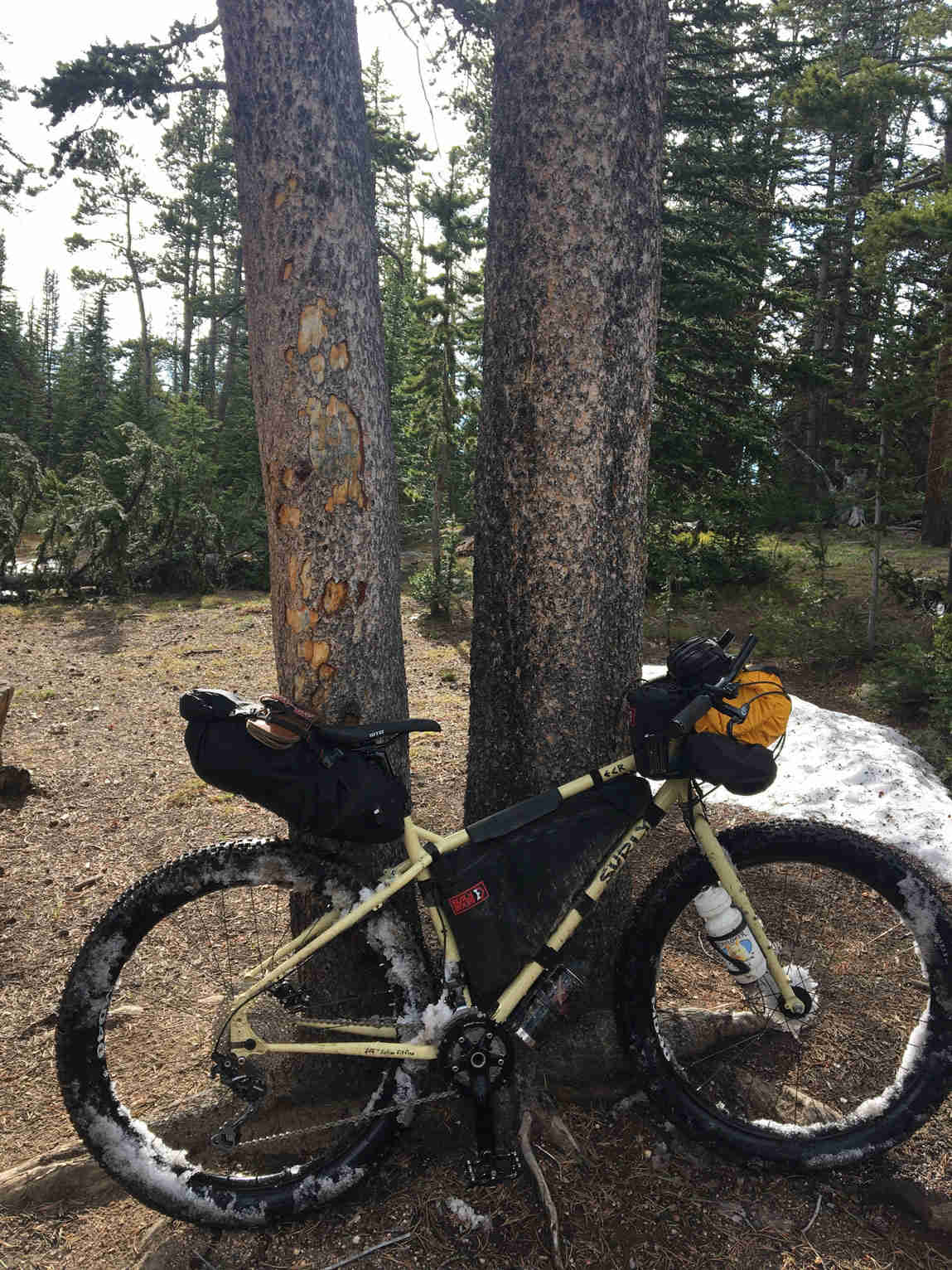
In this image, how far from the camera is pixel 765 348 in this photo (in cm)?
936

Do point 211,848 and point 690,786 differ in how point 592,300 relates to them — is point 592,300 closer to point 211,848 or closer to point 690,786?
point 690,786

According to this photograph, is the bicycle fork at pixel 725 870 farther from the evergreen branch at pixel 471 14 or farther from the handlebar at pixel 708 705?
the evergreen branch at pixel 471 14

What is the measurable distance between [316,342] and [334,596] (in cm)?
85

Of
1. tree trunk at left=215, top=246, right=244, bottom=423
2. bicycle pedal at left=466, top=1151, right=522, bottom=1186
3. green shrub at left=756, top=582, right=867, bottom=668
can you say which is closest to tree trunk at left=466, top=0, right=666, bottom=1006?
bicycle pedal at left=466, top=1151, right=522, bottom=1186

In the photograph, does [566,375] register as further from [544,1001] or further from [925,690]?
[925,690]

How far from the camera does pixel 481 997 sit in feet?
8.27

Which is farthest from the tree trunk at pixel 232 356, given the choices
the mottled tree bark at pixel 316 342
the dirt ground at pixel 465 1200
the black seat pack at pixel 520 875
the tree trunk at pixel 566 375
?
the black seat pack at pixel 520 875

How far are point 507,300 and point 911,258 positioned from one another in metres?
19.9

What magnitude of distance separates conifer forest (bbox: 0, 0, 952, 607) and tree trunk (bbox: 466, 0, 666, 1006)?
572 mm

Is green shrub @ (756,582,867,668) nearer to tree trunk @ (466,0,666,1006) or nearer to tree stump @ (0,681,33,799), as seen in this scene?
tree trunk @ (466,0,666,1006)

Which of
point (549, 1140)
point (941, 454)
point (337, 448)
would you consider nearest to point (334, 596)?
point (337, 448)

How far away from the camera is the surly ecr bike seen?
2453 millimetres

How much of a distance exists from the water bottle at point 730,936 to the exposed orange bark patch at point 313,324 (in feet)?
7.45

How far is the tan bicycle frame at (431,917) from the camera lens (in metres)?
2.45
